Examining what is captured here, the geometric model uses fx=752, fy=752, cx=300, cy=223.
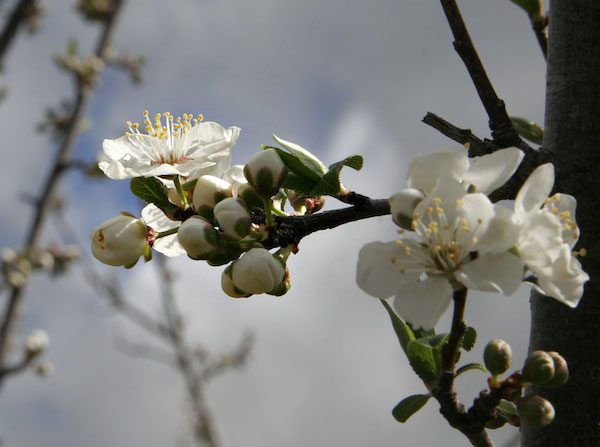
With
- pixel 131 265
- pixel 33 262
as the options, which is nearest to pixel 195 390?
pixel 33 262

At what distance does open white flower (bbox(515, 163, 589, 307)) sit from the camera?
0.86 m

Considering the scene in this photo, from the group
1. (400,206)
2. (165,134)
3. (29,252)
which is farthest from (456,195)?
(29,252)

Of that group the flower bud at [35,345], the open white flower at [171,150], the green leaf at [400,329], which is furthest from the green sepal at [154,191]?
the flower bud at [35,345]

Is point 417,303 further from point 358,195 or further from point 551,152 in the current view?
point 551,152

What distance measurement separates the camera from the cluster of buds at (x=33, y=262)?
166 inches

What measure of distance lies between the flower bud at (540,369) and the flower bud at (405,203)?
25 cm

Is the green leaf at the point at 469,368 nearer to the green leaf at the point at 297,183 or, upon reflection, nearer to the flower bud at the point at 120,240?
the green leaf at the point at 297,183

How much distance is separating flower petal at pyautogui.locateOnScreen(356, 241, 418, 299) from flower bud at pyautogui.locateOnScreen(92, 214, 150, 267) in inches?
15.2

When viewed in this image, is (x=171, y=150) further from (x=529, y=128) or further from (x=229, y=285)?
(x=529, y=128)

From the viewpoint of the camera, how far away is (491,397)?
1.03 meters

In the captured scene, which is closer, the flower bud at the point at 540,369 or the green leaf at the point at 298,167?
the flower bud at the point at 540,369

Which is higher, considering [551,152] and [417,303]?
[551,152]

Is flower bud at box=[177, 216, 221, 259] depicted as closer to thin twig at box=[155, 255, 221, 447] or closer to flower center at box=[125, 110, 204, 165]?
flower center at box=[125, 110, 204, 165]

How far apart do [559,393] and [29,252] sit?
371cm
